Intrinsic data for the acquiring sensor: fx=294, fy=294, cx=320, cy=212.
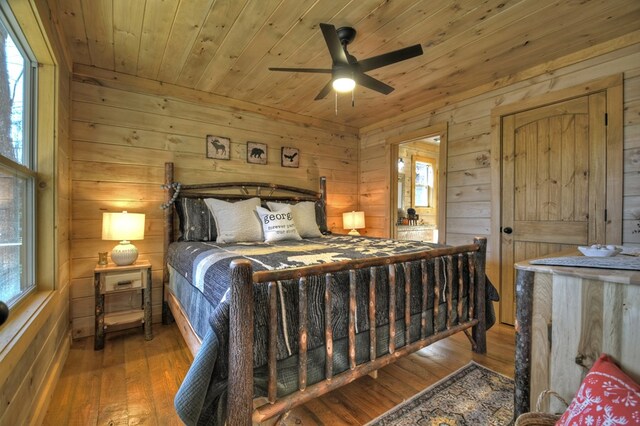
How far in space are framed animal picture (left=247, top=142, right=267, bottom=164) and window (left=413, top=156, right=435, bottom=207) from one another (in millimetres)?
3124

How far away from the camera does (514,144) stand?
2717mm

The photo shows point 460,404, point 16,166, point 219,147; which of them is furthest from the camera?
point 219,147

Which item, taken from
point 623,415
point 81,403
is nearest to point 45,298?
point 81,403

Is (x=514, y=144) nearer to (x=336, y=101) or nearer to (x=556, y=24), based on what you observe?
(x=556, y=24)

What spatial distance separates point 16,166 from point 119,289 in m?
1.26

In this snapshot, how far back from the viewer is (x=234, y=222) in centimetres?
268

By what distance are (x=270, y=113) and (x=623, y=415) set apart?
3.50m

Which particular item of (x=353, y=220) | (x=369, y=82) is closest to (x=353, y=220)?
(x=353, y=220)

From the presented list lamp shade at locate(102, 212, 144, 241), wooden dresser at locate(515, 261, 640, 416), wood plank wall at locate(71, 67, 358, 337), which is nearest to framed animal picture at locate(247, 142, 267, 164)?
wood plank wall at locate(71, 67, 358, 337)

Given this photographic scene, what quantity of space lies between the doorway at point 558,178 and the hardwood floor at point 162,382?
2.79 feet

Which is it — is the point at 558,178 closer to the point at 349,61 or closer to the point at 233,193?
the point at 349,61

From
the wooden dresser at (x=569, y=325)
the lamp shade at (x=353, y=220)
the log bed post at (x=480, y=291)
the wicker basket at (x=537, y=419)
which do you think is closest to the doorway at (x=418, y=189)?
the lamp shade at (x=353, y=220)

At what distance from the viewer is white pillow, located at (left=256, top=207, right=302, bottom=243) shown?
8.70 feet

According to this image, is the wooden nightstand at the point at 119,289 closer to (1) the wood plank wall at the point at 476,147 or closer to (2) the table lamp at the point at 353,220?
(2) the table lamp at the point at 353,220
